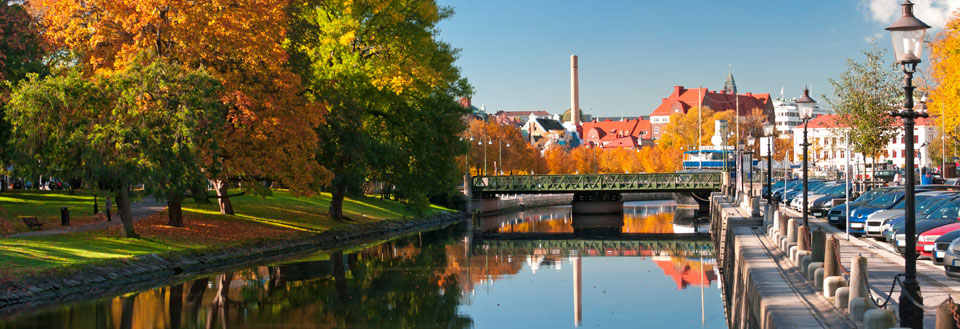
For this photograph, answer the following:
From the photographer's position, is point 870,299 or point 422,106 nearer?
point 870,299

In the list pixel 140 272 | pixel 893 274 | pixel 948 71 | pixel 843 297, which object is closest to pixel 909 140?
pixel 843 297

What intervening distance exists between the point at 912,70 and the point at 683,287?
2057 cm

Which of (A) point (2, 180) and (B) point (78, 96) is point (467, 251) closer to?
(B) point (78, 96)

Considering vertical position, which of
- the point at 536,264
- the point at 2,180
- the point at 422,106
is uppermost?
the point at 422,106

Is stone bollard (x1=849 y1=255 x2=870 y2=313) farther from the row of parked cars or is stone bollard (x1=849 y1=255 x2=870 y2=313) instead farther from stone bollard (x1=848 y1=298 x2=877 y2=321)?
the row of parked cars

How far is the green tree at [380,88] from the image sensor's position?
4562 centimetres

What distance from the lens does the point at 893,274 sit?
2064 centimetres

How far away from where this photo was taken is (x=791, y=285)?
17.3 metres

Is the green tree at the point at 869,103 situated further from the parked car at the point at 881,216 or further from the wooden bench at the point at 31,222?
the wooden bench at the point at 31,222

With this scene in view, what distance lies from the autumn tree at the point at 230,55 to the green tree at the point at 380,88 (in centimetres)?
449

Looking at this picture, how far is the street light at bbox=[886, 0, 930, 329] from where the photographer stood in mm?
11664

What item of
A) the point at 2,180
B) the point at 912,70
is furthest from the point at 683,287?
the point at 2,180

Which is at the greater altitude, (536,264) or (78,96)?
(78,96)

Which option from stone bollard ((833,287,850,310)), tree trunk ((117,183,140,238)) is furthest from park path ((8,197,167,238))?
stone bollard ((833,287,850,310))
